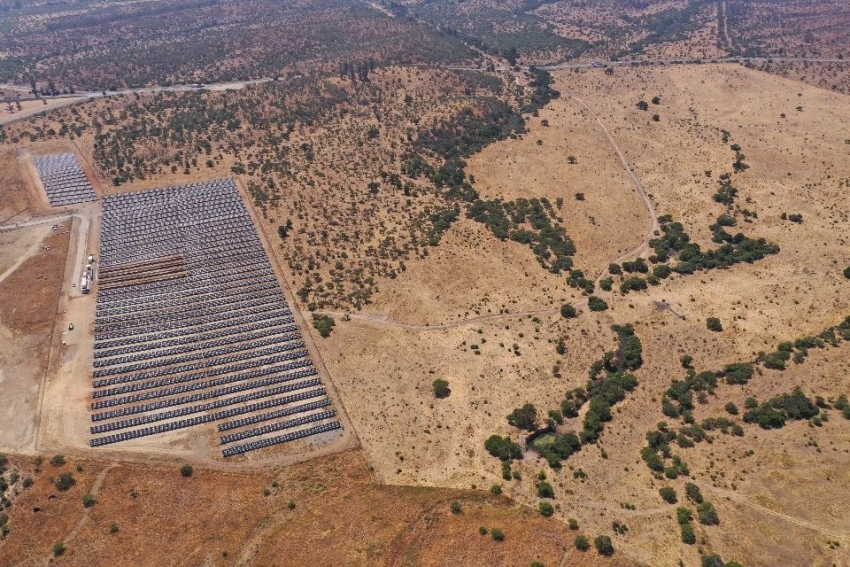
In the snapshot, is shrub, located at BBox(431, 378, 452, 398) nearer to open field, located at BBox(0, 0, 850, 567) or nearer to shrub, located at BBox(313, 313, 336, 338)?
open field, located at BBox(0, 0, 850, 567)

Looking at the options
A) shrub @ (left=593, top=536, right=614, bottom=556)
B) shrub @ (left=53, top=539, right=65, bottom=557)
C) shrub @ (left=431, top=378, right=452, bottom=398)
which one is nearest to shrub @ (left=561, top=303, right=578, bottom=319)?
shrub @ (left=431, top=378, right=452, bottom=398)

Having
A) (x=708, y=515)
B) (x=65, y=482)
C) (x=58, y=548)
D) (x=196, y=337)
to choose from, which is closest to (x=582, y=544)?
(x=708, y=515)

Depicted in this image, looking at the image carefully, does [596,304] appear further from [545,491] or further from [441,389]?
[545,491]

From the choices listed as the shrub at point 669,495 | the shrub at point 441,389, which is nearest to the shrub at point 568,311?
the shrub at point 441,389

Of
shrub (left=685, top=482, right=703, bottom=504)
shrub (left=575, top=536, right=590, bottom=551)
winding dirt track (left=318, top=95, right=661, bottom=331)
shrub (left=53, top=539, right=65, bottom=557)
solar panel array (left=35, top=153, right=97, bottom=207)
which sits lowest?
winding dirt track (left=318, top=95, right=661, bottom=331)

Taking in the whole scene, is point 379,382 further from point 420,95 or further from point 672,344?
point 420,95
